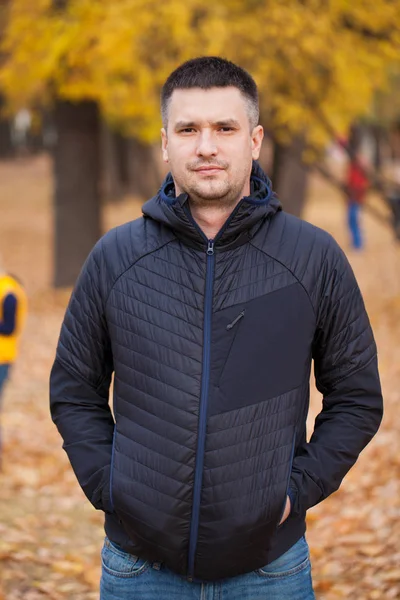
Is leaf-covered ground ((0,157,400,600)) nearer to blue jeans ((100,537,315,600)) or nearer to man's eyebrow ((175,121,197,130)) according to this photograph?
blue jeans ((100,537,315,600))

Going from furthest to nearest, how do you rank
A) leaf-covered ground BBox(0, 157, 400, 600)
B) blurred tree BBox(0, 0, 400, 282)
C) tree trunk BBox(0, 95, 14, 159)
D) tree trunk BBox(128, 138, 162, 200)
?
tree trunk BBox(0, 95, 14, 159) → tree trunk BBox(128, 138, 162, 200) → blurred tree BBox(0, 0, 400, 282) → leaf-covered ground BBox(0, 157, 400, 600)

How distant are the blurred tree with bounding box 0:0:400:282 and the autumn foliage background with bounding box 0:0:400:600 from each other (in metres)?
0.02

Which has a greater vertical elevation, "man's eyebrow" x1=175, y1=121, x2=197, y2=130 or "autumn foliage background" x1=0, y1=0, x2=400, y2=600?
"man's eyebrow" x1=175, y1=121, x2=197, y2=130

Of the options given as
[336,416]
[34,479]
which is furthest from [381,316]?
[336,416]

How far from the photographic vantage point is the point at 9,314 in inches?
251

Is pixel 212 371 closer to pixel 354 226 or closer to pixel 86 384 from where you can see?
pixel 86 384

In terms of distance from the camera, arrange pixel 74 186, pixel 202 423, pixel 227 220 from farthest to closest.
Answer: pixel 74 186
pixel 227 220
pixel 202 423

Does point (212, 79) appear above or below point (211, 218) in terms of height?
above

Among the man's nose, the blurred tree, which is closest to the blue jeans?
the man's nose

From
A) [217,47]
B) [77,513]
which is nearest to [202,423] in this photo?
[77,513]

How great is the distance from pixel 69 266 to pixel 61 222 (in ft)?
2.56

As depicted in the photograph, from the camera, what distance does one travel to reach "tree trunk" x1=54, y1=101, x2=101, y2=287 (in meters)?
16.2

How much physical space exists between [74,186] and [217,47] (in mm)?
6289

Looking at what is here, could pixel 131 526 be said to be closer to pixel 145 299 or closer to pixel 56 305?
pixel 145 299
